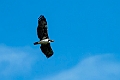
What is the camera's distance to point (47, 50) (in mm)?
85500

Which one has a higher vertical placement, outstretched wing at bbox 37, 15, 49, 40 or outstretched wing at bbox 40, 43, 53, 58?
outstretched wing at bbox 37, 15, 49, 40

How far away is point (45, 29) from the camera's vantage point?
82688 millimetres

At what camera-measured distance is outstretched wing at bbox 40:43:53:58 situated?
278 ft

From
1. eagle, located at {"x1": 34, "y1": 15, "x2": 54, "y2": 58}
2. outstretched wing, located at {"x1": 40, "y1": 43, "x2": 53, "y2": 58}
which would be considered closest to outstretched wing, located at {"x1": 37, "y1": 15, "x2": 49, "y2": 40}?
eagle, located at {"x1": 34, "y1": 15, "x2": 54, "y2": 58}

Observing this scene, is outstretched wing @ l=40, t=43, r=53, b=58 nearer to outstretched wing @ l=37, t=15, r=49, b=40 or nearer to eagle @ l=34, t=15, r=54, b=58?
eagle @ l=34, t=15, r=54, b=58

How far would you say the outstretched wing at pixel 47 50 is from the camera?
278 feet

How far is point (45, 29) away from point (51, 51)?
461 cm

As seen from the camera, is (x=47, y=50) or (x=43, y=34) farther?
(x=47, y=50)

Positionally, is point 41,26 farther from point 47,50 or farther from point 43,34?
point 47,50

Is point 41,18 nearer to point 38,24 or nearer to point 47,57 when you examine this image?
point 38,24

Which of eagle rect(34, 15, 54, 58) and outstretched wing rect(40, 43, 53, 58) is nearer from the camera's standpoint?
eagle rect(34, 15, 54, 58)

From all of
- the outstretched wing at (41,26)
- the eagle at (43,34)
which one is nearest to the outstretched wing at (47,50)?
the eagle at (43,34)

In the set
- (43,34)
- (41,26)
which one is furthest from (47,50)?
(41,26)

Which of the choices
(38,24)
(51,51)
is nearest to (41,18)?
(38,24)
